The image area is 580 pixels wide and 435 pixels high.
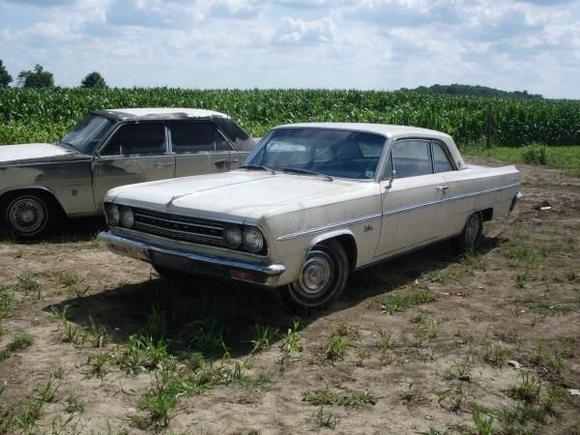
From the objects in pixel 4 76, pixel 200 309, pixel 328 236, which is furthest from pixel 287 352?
pixel 4 76

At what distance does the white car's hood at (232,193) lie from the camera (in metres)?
5.08

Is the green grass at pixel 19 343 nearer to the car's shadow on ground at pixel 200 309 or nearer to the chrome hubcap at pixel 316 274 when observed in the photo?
the car's shadow on ground at pixel 200 309

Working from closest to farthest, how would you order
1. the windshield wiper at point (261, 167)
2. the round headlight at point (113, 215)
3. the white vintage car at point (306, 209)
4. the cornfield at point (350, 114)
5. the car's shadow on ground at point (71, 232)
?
the white vintage car at point (306, 209) < the round headlight at point (113, 215) < the windshield wiper at point (261, 167) < the car's shadow on ground at point (71, 232) < the cornfield at point (350, 114)

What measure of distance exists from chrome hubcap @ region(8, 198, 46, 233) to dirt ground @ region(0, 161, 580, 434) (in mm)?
524

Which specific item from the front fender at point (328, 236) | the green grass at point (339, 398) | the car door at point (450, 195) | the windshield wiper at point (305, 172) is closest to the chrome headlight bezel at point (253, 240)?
the front fender at point (328, 236)

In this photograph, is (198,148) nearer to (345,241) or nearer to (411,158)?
(411,158)

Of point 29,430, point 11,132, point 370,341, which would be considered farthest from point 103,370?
point 11,132

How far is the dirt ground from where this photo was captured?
3.86m

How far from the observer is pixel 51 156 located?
308 inches

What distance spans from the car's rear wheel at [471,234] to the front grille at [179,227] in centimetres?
345

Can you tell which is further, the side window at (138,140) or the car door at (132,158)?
the side window at (138,140)

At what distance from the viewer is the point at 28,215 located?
7.86 metres

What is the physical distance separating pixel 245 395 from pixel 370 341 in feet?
4.34

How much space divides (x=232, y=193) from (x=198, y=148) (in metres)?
3.36
